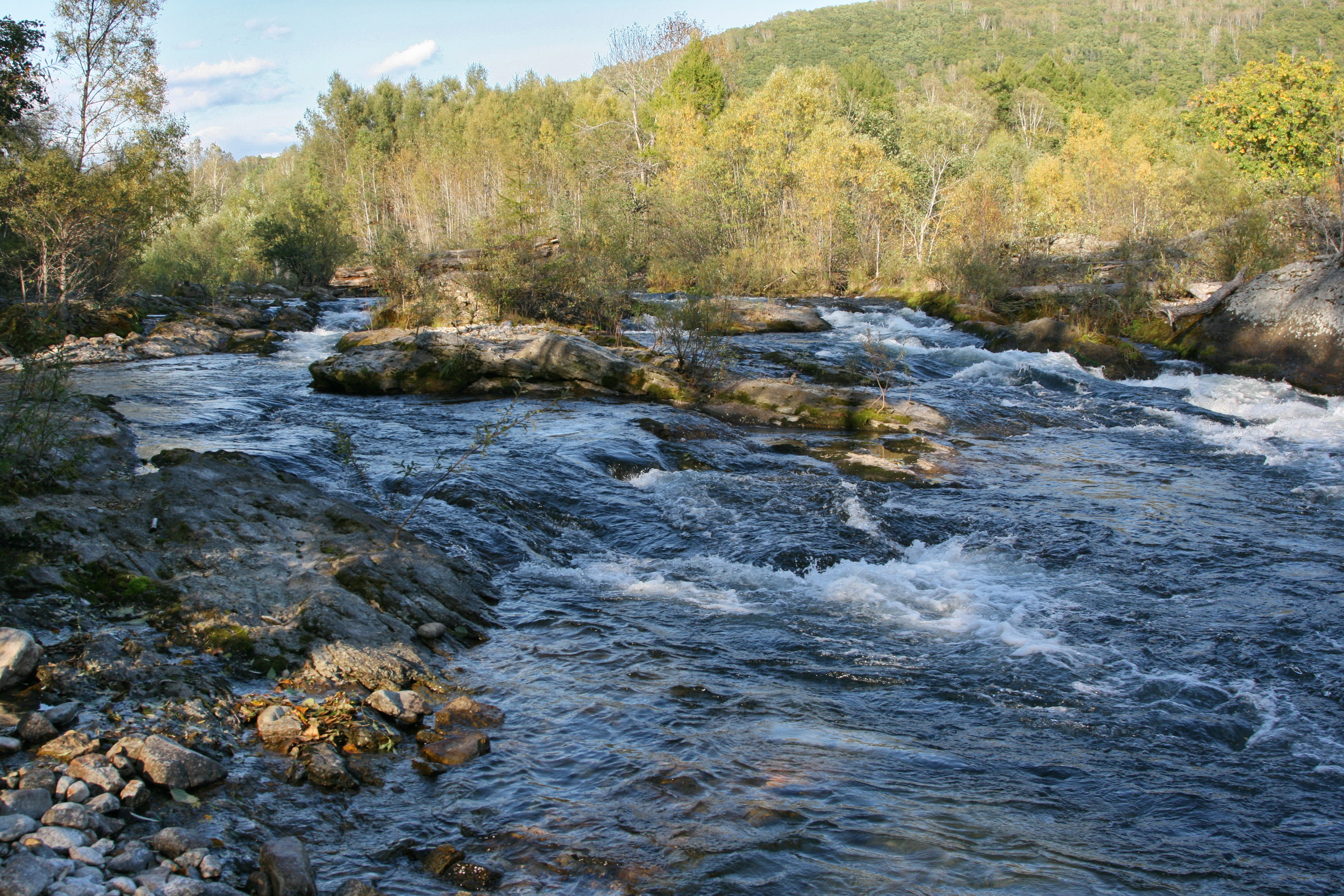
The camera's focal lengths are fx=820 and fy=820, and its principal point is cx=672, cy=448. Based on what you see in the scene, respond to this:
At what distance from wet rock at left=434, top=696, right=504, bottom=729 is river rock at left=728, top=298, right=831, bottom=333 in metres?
18.0

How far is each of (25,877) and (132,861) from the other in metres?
0.31

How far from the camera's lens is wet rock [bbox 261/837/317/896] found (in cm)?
280

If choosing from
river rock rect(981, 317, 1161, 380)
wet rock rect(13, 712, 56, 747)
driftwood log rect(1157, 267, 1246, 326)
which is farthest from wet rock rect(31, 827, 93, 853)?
driftwood log rect(1157, 267, 1246, 326)

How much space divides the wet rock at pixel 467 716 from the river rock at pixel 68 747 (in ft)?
4.92

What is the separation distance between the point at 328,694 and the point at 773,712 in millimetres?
2372

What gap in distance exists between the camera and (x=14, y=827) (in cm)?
261

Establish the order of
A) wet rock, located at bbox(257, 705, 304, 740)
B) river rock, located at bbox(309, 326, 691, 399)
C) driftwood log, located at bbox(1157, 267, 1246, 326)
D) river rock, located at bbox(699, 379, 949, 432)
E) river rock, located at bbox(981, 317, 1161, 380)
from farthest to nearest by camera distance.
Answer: driftwood log, located at bbox(1157, 267, 1246, 326), river rock, located at bbox(981, 317, 1161, 380), river rock, located at bbox(309, 326, 691, 399), river rock, located at bbox(699, 379, 949, 432), wet rock, located at bbox(257, 705, 304, 740)

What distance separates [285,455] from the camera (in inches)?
356

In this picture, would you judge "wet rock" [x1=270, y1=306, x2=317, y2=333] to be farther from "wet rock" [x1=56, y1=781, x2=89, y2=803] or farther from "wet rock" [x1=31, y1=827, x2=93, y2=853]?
"wet rock" [x1=31, y1=827, x2=93, y2=853]

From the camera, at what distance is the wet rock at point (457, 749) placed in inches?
156

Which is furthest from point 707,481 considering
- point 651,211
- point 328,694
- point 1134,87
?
point 1134,87

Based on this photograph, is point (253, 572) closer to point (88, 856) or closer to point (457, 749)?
point (457, 749)

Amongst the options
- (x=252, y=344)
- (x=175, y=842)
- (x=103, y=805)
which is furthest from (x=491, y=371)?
(x=175, y=842)

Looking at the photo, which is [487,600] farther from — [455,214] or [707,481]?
[455,214]
